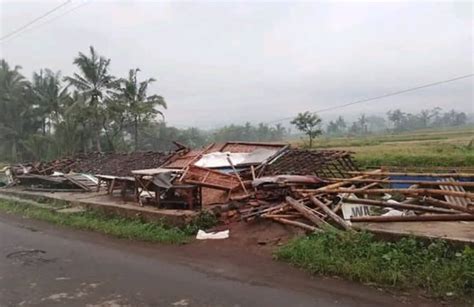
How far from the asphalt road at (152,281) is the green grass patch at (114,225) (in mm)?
532

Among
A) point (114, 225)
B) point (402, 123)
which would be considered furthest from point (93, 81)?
point (402, 123)

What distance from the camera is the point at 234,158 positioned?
1423 cm

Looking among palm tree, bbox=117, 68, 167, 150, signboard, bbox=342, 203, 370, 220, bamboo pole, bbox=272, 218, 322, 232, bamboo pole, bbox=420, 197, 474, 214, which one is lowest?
bamboo pole, bbox=272, 218, 322, 232

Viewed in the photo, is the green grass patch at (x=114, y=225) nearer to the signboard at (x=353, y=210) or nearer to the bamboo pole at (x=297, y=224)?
the bamboo pole at (x=297, y=224)

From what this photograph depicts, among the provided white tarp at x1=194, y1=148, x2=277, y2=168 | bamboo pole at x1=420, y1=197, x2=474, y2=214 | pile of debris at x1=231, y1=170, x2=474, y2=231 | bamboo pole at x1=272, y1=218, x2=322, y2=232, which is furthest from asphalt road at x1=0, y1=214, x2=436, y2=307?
white tarp at x1=194, y1=148, x2=277, y2=168

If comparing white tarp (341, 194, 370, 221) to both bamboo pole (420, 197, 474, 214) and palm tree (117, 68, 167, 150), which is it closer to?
bamboo pole (420, 197, 474, 214)

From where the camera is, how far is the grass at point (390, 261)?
559cm

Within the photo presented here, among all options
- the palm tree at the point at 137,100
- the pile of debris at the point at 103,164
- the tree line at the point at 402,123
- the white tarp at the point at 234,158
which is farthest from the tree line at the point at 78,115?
the tree line at the point at 402,123

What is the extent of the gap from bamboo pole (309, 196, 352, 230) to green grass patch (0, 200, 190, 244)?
107 inches

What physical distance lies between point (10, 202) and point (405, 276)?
49.0 feet

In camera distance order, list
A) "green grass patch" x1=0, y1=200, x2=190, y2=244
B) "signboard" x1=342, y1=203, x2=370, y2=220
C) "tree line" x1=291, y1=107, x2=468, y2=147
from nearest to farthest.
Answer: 1. "signboard" x1=342, y1=203, x2=370, y2=220
2. "green grass patch" x1=0, y1=200, x2=190, y2=244
3. "tree line" x1=291, y1=107, x2=468, y2=147

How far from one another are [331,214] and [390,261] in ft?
6.90

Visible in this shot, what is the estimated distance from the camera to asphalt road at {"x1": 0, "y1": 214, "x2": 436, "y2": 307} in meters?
5.57

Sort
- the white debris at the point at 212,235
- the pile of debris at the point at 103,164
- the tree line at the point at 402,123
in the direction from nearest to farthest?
the white debris at the point at 212,235, the pile of debris at the point at 103,164, the tree line at the point at 402,123
